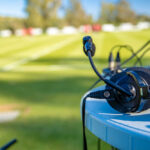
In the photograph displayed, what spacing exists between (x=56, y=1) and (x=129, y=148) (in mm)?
75027

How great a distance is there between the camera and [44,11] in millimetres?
71375

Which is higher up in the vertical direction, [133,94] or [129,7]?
[129,7]

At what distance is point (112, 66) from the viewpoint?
1.25m

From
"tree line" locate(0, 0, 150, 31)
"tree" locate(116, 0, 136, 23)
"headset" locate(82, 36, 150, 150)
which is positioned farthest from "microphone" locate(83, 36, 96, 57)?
"tree" locate(116, 0, 136, 23)

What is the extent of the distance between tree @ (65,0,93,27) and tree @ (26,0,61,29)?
787cm

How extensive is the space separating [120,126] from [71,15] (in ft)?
272

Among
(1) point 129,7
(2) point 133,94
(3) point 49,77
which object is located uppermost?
(1) point 129,7

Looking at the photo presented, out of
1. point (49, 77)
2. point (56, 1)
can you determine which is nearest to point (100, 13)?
point (56, 1)

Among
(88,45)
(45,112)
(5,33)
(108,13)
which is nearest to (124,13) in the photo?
(108,13)

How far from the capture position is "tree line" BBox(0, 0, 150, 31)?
66.8m

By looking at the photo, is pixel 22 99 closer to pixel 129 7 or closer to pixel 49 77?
pixel 49 77

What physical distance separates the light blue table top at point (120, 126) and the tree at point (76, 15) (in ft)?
255

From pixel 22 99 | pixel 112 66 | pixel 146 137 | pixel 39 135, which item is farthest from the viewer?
pixel 22 99

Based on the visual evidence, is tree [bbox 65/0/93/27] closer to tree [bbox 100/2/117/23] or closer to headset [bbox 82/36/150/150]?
tree [bbox 100/2/117/23]
